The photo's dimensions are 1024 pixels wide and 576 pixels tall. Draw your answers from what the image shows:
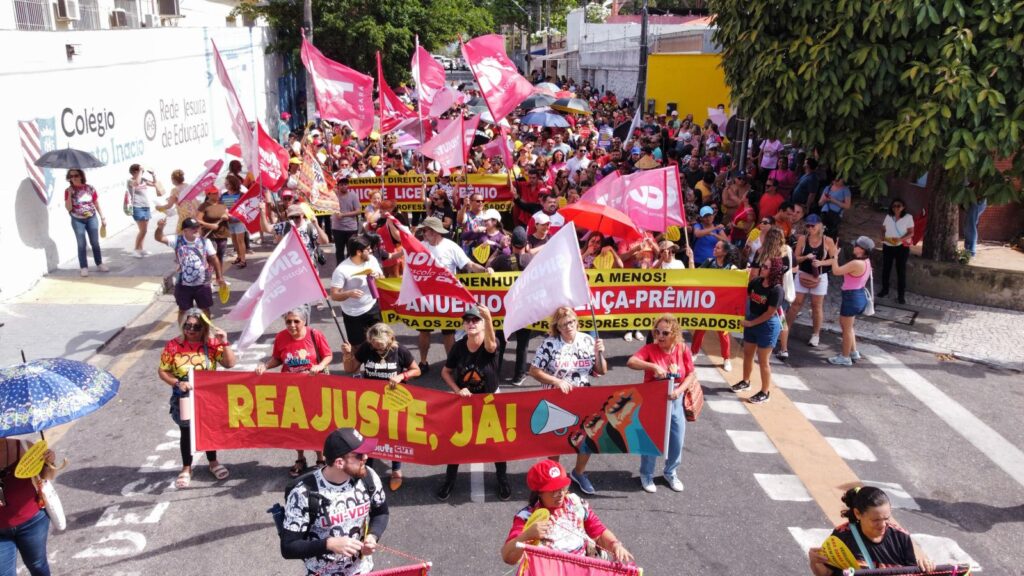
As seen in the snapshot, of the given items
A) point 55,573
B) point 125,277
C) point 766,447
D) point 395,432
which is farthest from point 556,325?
point 125,277

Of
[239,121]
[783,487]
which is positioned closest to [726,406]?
[783,487]

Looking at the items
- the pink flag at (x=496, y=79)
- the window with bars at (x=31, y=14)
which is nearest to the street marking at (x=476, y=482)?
the pink flag at (x=496, y=79)

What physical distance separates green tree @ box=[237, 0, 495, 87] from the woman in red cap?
82.2 ft

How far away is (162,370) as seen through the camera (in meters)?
6.43

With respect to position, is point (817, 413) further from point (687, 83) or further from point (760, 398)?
point (687, 83)

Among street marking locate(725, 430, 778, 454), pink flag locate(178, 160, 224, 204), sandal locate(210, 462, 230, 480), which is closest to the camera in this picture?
sandal locate(210, 462, 230, 480)

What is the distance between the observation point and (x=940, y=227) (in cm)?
1274

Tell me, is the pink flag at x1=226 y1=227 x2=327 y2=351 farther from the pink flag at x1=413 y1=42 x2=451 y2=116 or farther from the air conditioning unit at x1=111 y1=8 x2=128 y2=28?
the air conditioning unit at x1=111 y1=8 x2=128 y2=28

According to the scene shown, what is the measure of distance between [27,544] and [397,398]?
2635 millimetres

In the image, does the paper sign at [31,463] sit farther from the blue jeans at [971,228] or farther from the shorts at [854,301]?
the blue jeans at [971,228]

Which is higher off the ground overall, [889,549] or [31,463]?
[31,463]

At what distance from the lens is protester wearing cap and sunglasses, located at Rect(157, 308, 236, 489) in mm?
6395

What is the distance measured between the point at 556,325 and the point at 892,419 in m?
4.29

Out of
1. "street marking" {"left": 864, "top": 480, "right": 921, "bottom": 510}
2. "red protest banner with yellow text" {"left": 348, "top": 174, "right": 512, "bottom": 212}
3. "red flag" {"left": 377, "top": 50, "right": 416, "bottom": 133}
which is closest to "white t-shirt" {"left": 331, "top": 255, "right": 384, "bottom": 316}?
"street marking" {"left": 864, "top": 480, "right": 921, "bottom": 510}
